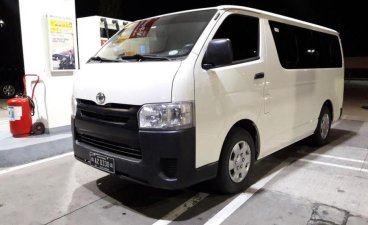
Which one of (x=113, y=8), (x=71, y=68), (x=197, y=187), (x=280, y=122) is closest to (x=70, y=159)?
(x=71, y=68)

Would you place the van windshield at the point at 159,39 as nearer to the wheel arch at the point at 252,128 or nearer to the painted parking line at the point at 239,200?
the wheel arch at the point at 252,128

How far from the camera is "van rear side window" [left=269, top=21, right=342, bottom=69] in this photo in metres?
4.45

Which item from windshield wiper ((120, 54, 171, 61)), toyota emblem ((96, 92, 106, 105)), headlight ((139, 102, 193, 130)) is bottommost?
headlight ((139, 102, 193, 130))

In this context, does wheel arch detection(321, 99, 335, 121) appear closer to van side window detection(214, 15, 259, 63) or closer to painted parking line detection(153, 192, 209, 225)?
van side window detection(214, 15, 259, 63)

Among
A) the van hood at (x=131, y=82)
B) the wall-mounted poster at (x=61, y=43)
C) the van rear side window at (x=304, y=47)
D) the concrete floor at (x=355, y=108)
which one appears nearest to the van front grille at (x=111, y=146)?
the van hood at (x=131, y=82)

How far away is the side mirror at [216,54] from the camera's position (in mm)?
3223

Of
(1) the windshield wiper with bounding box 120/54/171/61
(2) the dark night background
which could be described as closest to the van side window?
(1) the windshield wiper with bounding box 120/54/171/61

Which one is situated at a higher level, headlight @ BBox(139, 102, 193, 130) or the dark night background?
the dark night background

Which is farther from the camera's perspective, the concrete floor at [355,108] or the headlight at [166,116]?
the concrete floor at [355,108]

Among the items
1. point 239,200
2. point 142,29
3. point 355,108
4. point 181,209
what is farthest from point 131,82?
point 355,108

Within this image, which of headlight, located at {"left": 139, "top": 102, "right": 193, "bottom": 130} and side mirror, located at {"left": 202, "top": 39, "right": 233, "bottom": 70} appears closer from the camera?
headlight, located at {"left": 139, "top": 102, "right": 193, "bottom": 130}

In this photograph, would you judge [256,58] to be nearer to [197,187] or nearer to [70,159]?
[197,187]

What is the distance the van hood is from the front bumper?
13.0 inches

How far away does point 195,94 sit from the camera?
3.09 m
